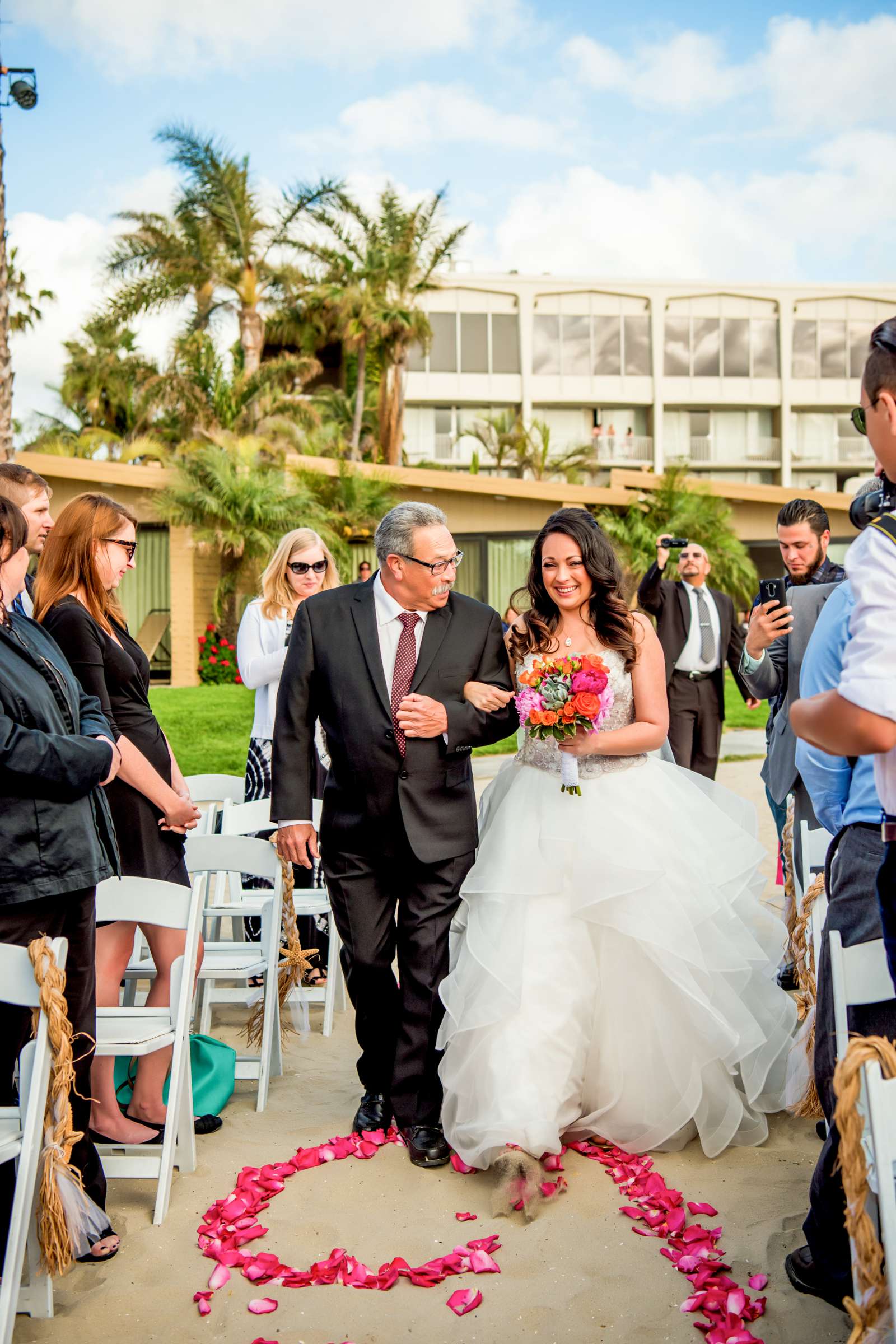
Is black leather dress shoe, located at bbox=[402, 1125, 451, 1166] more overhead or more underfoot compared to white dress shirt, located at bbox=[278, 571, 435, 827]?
more underfoot

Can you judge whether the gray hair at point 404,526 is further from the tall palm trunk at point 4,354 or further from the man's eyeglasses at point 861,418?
the tall palm trunk at point 4,354

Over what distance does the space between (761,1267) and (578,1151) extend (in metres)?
0.93

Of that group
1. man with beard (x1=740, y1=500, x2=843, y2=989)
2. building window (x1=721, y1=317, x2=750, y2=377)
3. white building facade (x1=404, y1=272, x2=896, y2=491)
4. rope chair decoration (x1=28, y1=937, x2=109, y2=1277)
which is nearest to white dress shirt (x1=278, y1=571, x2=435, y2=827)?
rope chair decoration (x1=28, y1=937, x2=109, y2=1277)

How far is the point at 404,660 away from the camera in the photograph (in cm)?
438

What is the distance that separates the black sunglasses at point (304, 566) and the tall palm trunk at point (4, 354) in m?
7.39

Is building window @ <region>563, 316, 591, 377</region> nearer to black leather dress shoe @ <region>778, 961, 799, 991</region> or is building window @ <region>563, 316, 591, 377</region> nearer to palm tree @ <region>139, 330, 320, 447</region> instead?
palm tree @ <region>139, 330, 320, 447</region>

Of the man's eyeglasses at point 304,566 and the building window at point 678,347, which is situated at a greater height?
the building window at point 678,347

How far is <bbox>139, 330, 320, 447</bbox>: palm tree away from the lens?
27.1 meters

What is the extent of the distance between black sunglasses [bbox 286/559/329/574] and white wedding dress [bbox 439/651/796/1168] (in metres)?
2.41

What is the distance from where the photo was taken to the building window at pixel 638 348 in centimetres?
4747

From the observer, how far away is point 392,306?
31.8 meters

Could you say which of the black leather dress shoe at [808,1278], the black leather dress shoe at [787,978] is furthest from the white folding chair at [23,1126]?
the black leather dress shoe at [787,978]

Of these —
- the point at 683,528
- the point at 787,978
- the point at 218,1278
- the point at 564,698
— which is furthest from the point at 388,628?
the point at 683,528

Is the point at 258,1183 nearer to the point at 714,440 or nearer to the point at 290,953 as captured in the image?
the point at 290,953
